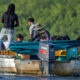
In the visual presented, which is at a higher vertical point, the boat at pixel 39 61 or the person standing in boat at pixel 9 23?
the person standing in boat at pixel 9 23

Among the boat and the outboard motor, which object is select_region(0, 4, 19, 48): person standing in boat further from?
the outboard motor

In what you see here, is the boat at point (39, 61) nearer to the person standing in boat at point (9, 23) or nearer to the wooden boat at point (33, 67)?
the wooden boat at point (33, 67)

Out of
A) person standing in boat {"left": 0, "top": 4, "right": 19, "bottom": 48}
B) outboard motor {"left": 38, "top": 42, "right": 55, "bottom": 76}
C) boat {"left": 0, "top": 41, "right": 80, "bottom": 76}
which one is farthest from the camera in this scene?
person standing in boat {"left": 0, "top": 4, "right": 19, "bottom": 48}

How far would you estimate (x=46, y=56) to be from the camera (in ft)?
52.7

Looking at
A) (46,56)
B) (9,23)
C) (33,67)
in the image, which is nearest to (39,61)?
(33,67)

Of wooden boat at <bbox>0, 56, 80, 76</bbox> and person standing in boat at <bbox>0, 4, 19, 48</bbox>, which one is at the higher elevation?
person standing in boat at <bbox>0, 4, 19, 48</bbox>

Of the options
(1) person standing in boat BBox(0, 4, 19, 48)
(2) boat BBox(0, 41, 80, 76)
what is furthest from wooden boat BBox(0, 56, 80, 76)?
(1) person standing in boat BBox(0, 4, 19, 48)

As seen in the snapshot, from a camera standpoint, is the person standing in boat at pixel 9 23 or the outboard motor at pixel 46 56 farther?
the person standing in boat at pixel 9 23

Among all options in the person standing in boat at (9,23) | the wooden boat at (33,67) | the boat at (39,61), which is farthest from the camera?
the person standing in boat at (9,23)

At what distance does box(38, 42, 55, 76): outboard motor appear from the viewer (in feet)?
52.4

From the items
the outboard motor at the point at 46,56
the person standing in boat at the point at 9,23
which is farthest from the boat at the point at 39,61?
the person standing in boat at the point at 9,23

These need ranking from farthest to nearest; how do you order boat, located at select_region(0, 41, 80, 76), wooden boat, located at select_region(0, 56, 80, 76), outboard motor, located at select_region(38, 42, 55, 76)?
wooden boat, located at select_region(0, 56, 80, 76)
boat, located at select_region(0, 41, 80, 76)
outboard motor, located at select_region(38, 42, 55, 76)

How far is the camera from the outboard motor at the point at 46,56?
1596cm

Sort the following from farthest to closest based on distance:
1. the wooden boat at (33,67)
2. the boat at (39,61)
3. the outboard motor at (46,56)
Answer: the wooden boat at (33,67) < the boat at (39,61) < the outboard motor at (46,56)
